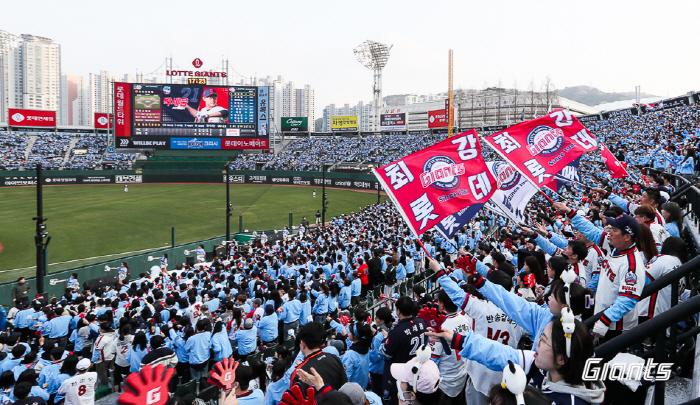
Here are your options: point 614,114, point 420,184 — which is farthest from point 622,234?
point 614,114

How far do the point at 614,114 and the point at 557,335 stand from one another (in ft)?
208

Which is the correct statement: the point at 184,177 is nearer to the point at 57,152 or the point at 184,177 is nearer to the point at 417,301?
the point at 57,152

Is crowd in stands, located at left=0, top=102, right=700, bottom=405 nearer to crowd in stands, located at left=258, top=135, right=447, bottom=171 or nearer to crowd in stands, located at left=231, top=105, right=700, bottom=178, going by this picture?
crowd in stands, located at left=231, top=105, right=700, bottom=178

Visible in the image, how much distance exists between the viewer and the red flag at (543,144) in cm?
836

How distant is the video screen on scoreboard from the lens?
221ft

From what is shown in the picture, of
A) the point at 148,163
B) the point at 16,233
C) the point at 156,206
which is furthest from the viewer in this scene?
the point at 148,163

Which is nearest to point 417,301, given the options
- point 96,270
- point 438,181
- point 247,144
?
point 438,181

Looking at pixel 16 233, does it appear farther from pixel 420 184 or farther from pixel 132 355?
pixel 420 184

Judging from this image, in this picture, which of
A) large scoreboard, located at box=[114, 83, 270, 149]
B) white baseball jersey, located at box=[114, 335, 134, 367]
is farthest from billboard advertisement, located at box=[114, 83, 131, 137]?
white baseball jersey, located at box=[114, 335, 134, 367]

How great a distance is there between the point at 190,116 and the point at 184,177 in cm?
1068

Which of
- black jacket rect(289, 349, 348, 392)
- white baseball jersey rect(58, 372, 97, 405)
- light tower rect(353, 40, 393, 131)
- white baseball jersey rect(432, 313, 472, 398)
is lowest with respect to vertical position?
white baseball jersey rect(58, 372, 97, 405)

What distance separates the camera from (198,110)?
6925 centimetres

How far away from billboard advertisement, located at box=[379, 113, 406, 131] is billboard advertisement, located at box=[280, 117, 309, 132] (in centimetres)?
1587

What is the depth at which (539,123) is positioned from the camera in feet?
29.9
